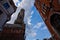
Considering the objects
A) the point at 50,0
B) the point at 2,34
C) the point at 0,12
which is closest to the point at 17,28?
the point at 2,34

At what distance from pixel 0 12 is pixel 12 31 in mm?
19595

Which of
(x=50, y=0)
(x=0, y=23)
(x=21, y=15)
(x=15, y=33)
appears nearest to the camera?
(x=0, y=23)

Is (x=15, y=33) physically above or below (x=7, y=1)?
below

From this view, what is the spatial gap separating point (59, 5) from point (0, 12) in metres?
8.91

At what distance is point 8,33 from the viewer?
1667 inches

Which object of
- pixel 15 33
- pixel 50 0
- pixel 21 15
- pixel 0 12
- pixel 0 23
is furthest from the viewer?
pixel 21 15

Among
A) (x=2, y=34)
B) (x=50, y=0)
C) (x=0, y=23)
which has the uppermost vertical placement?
(x=50, y=0)

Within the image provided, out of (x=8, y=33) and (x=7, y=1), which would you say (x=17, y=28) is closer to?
(x=8, y=33)

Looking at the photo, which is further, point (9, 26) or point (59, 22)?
point (9, 26)

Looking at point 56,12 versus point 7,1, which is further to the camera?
point 56,12

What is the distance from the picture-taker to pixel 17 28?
1682 inches

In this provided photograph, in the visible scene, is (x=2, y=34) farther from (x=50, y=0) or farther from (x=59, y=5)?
(x=59, y=5)

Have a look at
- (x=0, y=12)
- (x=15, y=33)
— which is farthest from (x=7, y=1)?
(x=15, y=33)

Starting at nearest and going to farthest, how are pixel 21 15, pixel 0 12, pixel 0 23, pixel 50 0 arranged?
pixel 0 12, pixel 0 23, pixel 50 0, pixel 21 15
